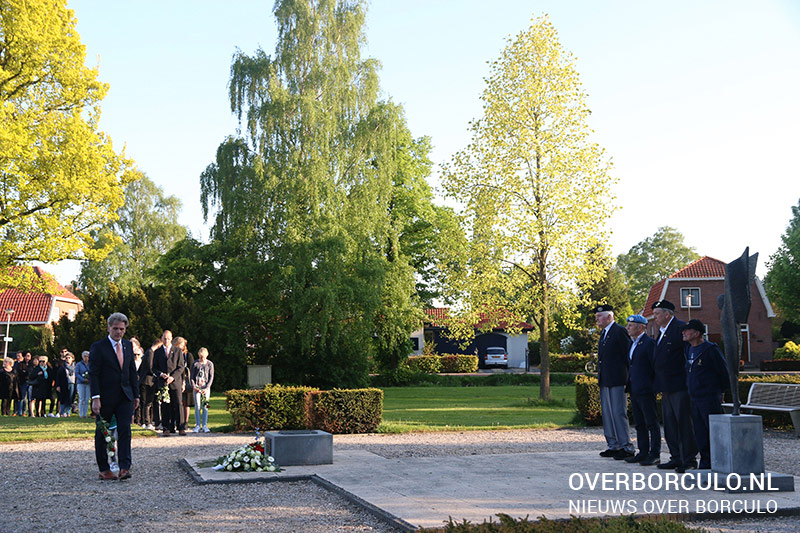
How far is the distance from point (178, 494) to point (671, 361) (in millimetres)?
6169

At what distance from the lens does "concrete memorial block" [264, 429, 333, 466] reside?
10.3m

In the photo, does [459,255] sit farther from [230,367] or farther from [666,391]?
[666,391]

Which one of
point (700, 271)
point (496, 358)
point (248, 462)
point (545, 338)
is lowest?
point (496, 358)

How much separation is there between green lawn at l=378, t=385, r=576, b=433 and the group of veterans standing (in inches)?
230

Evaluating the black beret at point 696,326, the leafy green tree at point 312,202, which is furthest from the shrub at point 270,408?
the leafy green tree at point 312,202

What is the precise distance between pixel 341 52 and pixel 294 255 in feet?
31.9

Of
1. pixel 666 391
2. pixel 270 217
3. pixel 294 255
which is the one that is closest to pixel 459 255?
pixel 294 255

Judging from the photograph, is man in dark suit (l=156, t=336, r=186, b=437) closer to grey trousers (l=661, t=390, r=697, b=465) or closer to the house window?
grey trousers (l=661, t=390, r=697, b=465)

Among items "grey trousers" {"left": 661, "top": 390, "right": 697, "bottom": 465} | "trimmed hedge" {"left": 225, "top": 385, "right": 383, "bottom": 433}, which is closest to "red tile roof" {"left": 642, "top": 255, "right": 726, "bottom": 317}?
"trimmed hedge" {"left": 225, "top": 385, "right": 383, "bottom": 433}

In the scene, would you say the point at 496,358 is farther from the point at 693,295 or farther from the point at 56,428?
the point at 56,428

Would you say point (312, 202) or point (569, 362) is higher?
point (312, 202)

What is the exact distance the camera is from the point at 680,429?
9594 millimetres

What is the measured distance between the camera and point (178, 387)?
14961 millimetres

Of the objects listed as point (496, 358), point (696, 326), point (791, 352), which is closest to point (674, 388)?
point (696, 326)
